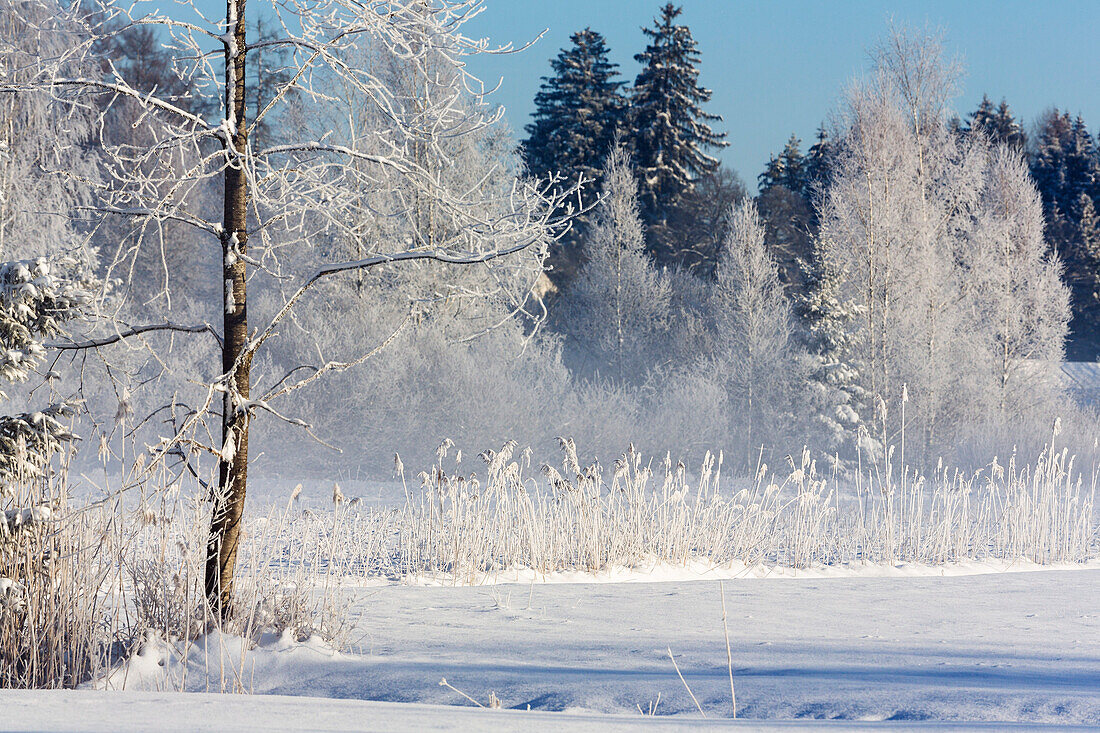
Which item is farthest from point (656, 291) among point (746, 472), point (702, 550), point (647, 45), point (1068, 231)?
point (1068, 231)

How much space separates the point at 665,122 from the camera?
3081cm

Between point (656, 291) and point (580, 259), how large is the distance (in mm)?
6435

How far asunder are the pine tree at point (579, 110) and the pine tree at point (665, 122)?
3.55 feet

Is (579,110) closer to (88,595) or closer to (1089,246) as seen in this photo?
(1089,246)

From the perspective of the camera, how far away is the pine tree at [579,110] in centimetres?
3138

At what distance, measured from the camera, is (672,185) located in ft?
104

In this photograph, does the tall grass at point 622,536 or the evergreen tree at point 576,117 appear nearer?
the tall grass at point 622,536

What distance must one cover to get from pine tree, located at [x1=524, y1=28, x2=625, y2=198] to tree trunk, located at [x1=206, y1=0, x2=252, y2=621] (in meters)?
→ 27.4

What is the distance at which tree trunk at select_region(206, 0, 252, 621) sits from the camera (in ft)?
12.0

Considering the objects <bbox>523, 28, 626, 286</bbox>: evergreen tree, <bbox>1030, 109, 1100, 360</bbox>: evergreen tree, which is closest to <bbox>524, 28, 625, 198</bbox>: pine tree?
<bbox>523, 28, 626, 286</bbox>: evergreen tree

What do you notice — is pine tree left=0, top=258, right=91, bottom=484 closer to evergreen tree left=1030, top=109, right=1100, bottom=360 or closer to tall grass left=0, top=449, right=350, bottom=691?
tall grass left=0, top=449, right=350, bottom=691

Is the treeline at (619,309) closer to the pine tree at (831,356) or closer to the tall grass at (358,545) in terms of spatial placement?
the pine tree at (831,356)

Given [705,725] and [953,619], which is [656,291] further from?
[705,725]

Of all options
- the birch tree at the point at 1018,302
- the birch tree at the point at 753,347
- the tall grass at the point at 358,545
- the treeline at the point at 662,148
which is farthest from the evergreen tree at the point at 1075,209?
the tall grass at the point at 358,545
